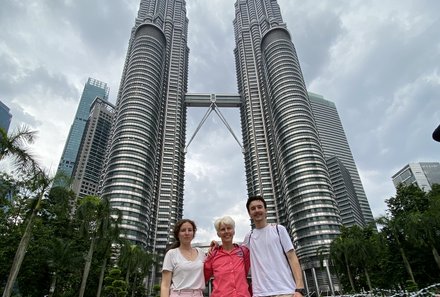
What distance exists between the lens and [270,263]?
164 inches

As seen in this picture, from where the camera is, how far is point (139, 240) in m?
80.6

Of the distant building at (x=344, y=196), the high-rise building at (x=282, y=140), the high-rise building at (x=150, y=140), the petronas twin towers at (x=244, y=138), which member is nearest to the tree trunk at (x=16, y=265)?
the high-rise building at (x=282, y=140)

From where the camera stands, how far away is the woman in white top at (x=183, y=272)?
416 cm

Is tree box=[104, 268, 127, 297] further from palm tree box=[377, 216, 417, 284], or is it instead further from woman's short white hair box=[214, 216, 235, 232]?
woman's short white hair box=[214, 216, 235, 232]

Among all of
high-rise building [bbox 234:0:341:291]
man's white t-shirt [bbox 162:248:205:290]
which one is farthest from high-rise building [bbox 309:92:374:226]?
man's white t-shirt [bbox 162:248:205:290]

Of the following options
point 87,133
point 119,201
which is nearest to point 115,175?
point 119,201

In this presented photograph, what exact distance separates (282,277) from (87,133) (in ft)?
540

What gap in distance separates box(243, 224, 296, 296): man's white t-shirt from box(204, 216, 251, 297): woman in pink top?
0.17 meters

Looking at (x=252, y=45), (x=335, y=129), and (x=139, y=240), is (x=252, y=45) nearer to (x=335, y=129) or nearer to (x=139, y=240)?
(x=335, y=129)

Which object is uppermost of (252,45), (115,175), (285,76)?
(252,45)

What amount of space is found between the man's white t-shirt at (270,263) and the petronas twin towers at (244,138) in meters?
79.6

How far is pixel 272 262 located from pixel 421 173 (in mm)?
162182

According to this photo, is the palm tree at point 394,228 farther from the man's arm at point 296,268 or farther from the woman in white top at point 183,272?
the woman in white top at point 183,272

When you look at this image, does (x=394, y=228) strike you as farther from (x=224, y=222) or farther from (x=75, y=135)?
(x=75, y=135)
